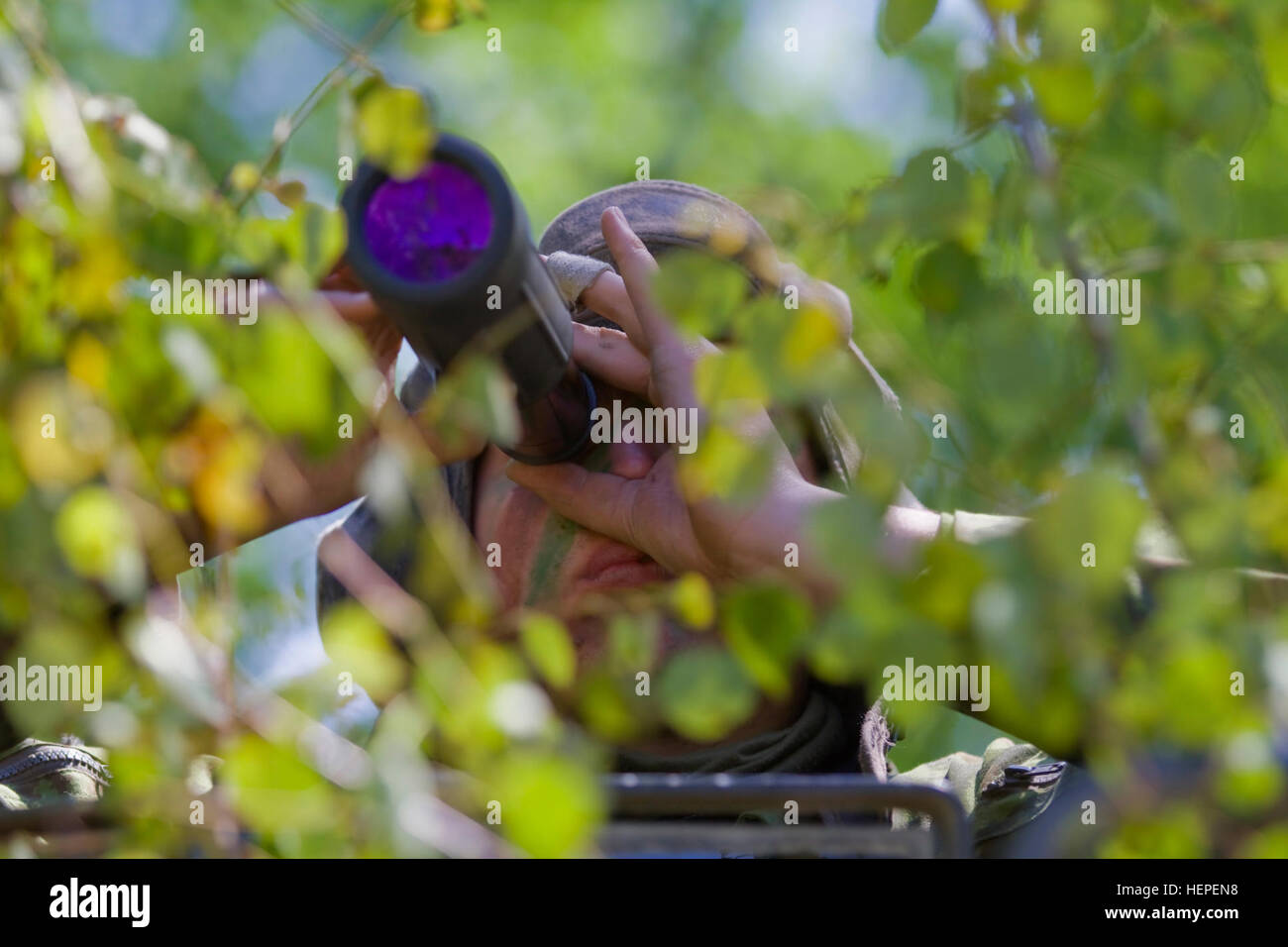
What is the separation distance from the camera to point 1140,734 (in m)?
0.56

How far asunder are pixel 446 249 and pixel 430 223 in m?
0.02

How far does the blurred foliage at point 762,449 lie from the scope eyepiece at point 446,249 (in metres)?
0.07

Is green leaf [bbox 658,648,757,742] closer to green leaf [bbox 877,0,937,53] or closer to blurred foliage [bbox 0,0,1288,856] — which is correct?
blurred foliage [bbox 0,0,1288,856]

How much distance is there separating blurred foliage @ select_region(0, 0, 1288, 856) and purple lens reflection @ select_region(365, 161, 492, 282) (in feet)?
0.24

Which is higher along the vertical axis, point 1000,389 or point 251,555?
point 251,555

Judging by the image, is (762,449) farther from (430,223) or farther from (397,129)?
(430,223)

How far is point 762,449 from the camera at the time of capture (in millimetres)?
589

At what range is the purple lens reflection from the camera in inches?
32.5

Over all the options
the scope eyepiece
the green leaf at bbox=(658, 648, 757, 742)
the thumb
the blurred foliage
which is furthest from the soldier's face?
the green leaf at bbox=(658, 648, 757, 742)

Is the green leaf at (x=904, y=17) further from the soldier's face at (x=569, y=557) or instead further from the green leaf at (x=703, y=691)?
the soldier's face at (x=569, y=557)

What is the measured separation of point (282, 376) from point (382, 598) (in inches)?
3.9

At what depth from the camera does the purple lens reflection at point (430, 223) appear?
83 cm
